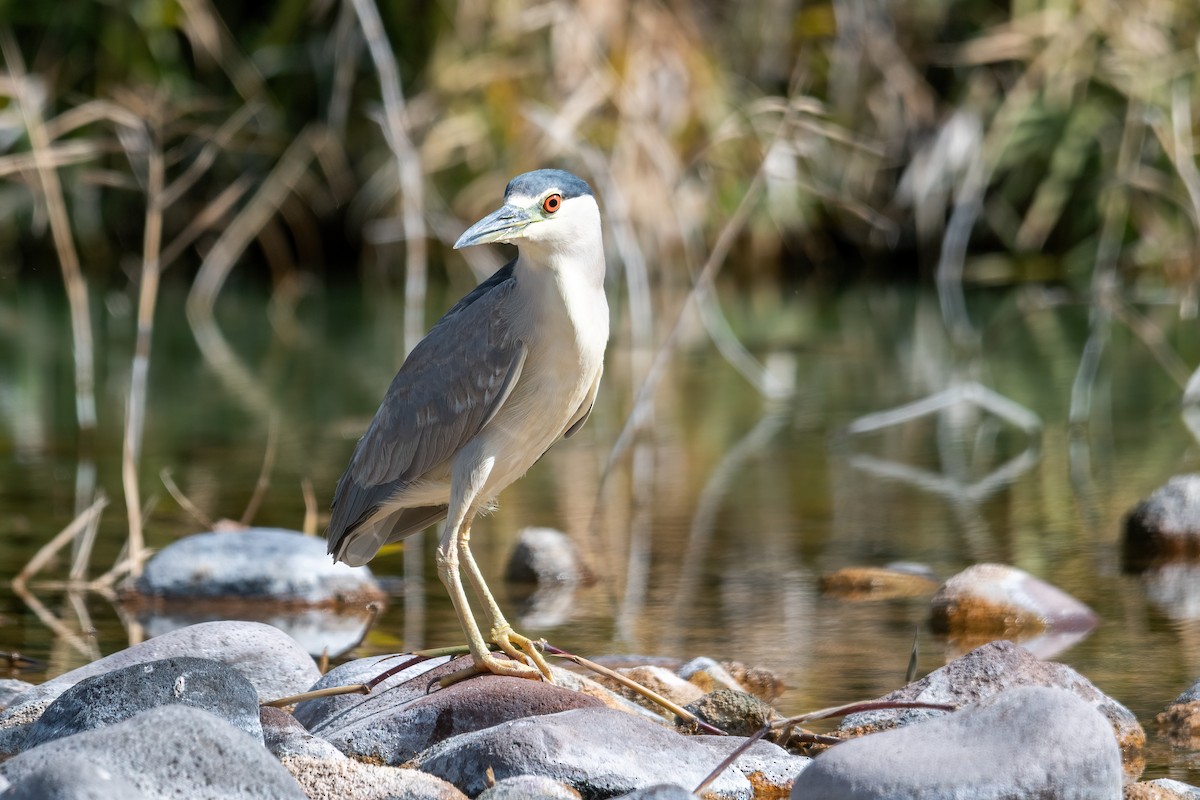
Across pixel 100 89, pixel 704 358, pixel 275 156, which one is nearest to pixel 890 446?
pixel 704 358

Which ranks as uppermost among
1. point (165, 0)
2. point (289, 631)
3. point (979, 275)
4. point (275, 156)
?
point (165, 0)

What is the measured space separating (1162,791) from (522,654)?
140cm

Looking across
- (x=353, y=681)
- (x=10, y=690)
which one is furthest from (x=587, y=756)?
(x=10, y=690)

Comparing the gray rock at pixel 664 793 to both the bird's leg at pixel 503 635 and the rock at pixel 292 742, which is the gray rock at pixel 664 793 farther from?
the bird's leg at pixel 503 635

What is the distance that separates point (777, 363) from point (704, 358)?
0.81 metres

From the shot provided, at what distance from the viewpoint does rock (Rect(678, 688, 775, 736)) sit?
353 centimetres

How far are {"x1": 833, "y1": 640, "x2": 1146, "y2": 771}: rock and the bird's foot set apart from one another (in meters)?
0.66

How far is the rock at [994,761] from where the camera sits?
2.80 metres

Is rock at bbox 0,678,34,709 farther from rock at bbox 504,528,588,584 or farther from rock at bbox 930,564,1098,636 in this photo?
rock at bbox 930,564,1098,636

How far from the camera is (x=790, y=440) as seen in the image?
7773 mm

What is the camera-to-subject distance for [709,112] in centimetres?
1364

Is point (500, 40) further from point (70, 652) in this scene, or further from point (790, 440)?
A: point (70, 652)

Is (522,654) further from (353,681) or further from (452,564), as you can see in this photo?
(353,681)

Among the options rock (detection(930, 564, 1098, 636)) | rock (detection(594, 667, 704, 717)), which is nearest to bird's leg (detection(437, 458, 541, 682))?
rock (detection(594, 667, 704, 717))
